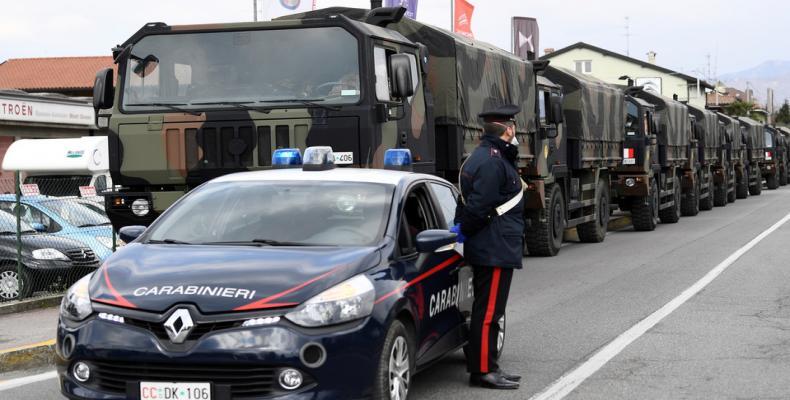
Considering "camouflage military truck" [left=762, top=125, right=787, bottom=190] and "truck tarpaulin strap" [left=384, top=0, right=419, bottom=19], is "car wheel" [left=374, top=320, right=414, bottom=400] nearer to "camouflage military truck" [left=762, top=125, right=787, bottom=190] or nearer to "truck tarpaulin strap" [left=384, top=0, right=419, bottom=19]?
"truck tarpaulin strap" [left=384, top=0, right=419, bottom=19]

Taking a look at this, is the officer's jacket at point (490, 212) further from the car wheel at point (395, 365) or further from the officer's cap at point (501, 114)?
the car wheel at point (395, 365)

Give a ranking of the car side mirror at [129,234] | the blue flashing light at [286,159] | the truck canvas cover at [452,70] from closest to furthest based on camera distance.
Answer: the car side mirror at [129,234] → the blue flashing light at [286,159] → the truck canvas cover at [452,70]

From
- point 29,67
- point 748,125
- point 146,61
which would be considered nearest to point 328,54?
point 146,61

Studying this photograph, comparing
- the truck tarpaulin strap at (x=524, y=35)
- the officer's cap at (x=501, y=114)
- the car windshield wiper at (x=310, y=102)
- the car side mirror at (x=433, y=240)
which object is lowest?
the car side mirror at (x=433, y=240)

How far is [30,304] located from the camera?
1221 centimetres

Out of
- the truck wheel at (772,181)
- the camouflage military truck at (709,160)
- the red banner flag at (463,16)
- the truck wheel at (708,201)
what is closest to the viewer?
the red banner flag at (463,16)

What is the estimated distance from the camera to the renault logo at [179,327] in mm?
5590

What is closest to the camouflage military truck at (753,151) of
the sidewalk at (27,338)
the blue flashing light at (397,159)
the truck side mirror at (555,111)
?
the truck side mirror at (555,111)

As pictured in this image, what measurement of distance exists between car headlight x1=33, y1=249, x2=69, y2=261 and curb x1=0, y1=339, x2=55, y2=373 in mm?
4687

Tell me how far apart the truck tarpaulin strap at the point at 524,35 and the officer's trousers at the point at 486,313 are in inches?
945

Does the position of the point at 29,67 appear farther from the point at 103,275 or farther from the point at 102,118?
the point at 103,275

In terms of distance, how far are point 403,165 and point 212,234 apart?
10.3 feet

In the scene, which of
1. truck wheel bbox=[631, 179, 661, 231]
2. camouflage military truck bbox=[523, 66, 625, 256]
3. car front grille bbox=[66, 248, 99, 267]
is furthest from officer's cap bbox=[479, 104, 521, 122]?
truck wheel bbox=[631, 179, 661, 231]

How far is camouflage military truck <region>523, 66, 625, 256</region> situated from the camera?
714 inches
